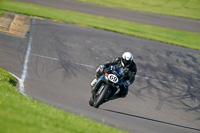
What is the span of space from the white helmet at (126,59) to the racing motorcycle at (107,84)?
17 centimetres

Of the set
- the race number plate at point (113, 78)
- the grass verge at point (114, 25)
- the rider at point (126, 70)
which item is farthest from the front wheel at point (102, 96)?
the grass verge at point (114, 25)

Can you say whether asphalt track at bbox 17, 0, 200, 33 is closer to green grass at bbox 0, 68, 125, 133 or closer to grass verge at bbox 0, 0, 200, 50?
grass verge at bbox 0, 0, 200, 50

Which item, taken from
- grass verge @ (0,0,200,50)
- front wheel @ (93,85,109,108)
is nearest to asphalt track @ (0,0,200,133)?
front wheel @ (93,85,109,108)

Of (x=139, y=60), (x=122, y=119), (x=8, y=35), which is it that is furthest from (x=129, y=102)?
(x=8, y=35)

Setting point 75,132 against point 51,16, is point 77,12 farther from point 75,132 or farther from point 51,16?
point 75,132

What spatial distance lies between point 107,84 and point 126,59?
95 centimetres

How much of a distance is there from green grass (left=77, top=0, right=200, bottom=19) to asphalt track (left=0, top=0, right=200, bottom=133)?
35.0ft

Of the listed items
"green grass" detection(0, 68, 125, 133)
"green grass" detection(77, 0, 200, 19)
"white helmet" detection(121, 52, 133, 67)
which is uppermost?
"green grass" detection(77, 0, 200, 19)

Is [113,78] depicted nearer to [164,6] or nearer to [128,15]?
[128,15]

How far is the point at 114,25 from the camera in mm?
24828

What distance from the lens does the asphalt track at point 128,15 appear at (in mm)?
27631

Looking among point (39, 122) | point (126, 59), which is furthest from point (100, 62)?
point (39, 122)

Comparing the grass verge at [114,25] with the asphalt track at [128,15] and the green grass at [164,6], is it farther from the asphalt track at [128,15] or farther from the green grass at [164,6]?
the green grass at [164,6]

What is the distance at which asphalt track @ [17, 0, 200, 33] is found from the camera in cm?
2763
